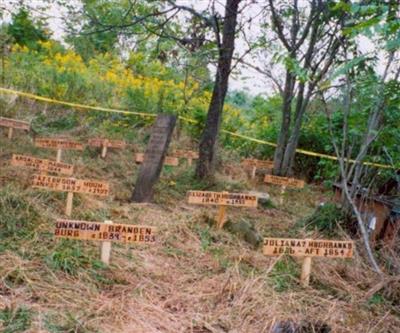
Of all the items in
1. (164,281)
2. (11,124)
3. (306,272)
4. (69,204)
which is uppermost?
(11,124)

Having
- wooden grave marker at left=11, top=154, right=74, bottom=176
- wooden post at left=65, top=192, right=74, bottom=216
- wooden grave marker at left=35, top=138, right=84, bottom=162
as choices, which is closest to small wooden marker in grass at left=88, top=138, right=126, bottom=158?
wooden grave marker at left=35, top=138, right=84, bottom=162

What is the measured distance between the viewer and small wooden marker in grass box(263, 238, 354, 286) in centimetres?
326

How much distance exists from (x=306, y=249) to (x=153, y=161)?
7.57ft

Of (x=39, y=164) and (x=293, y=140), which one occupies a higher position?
(x=293, y=140)

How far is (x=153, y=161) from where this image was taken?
5.14 metres

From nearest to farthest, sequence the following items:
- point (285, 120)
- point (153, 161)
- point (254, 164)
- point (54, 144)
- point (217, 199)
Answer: point (217, 199)
point (153, 161)
point (54, 144)
point (254, 164)
point (285, 120)

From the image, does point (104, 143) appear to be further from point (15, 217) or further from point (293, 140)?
point (15, 217)

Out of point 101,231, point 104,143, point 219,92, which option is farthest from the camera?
point 104,143

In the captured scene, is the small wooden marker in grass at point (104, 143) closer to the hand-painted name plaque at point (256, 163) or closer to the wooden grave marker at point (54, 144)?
the wooden grave marker at point (54, 144)

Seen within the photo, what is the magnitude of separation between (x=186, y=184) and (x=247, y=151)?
9.67ft

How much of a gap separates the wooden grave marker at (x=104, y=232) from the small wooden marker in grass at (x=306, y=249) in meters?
0.85

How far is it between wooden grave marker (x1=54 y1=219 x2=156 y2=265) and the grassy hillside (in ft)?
0.42

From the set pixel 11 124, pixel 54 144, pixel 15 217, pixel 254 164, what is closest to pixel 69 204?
pixel 15 217

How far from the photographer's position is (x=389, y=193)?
5.26 meters
